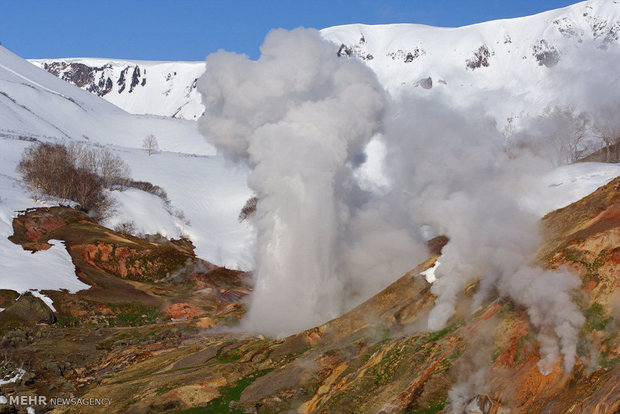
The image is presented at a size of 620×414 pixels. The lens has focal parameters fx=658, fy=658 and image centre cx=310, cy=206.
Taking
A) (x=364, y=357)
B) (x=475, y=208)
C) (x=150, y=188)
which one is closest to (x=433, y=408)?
(x=364, y=357)

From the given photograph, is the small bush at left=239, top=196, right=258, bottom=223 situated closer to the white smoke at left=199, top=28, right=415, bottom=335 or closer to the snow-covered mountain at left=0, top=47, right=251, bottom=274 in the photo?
the snow-covered mountain at left=0, top=47, right=251, bottom=274

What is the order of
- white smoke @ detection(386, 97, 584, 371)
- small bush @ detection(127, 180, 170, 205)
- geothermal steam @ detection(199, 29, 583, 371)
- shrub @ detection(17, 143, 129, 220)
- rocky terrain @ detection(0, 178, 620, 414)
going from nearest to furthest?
rocky terrain @ detection(0, 178, 620, 414) < white smoke @ detection(386, 97, 584, 371) < geothermal steam @ detection(199, 29, 583, 371) < shrub @ detection(17, 143, 129, 220) < small bush @ detection(127, 180, 170, 205)

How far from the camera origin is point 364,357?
23.4 metres

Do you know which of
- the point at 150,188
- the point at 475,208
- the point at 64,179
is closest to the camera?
the point at 475,208

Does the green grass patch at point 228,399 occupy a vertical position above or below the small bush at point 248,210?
below

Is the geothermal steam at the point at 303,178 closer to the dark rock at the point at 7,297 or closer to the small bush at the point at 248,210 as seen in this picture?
the dark rock at the point at 7,297

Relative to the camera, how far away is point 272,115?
40812 millimetres

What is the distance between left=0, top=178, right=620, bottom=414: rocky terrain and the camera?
1708 cm

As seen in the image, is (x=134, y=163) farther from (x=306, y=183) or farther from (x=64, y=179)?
(x=306, y=183)

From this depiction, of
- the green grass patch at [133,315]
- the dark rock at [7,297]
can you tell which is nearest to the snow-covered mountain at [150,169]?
the dark rock at [7,297]

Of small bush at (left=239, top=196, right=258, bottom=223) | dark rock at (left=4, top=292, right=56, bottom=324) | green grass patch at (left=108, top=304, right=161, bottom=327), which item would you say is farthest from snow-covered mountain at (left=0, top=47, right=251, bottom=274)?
green grass patch at (left=108, top=304, right=161, bottom=327)

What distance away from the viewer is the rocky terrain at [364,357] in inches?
672

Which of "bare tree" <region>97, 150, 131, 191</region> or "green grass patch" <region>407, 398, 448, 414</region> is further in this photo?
"bare tree" <region>97, 150, 131, 191</region>

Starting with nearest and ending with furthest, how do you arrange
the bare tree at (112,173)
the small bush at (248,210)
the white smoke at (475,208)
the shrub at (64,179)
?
the white smoke at (475,208)
the shrub at (64,179)
the bare tree at (112,173)
the small bush at (248,210)
